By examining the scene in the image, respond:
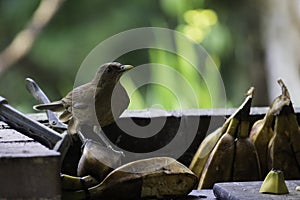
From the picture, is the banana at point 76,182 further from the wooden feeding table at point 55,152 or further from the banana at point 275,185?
the banana at point 275,185

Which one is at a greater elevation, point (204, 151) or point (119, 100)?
point (119, 100)

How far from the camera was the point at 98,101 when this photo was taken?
1.11 metres

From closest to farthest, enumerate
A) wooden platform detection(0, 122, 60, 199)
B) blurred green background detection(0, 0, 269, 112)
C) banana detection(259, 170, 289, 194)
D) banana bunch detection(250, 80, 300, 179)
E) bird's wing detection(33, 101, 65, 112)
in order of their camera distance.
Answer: wooden platform detection(0, 122, 60, 199) < banana detection(259, 170, 289, 194) < bird's wing detection(33, 101, 65, 112) < banana bunch detection(250, 80, 300, 179) < blurred green background detection(0, 0, 269, 112)

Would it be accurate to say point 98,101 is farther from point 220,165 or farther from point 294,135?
point 294,135

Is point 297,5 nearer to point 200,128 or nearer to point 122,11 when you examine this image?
point 122,11

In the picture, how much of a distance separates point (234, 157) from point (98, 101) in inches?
10.0

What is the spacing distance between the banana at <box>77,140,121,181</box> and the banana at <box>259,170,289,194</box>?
0.69ft

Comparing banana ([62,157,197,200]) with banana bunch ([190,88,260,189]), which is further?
banana bunch ([190,88,260,189])

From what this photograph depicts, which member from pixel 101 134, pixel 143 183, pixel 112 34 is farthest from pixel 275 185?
pixel 112 34

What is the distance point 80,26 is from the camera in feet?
10.3

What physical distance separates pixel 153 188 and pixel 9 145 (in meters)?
0.22

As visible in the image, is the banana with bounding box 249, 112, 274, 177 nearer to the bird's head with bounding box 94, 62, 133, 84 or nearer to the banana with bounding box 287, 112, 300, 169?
the banana with bounding box 287, 112, 300, 169

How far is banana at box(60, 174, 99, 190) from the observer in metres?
1.04

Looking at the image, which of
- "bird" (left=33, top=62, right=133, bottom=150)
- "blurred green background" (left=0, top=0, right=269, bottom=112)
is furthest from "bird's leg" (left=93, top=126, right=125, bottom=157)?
"blurred green background" (left=0, top=0, right=269, bottom=112)
